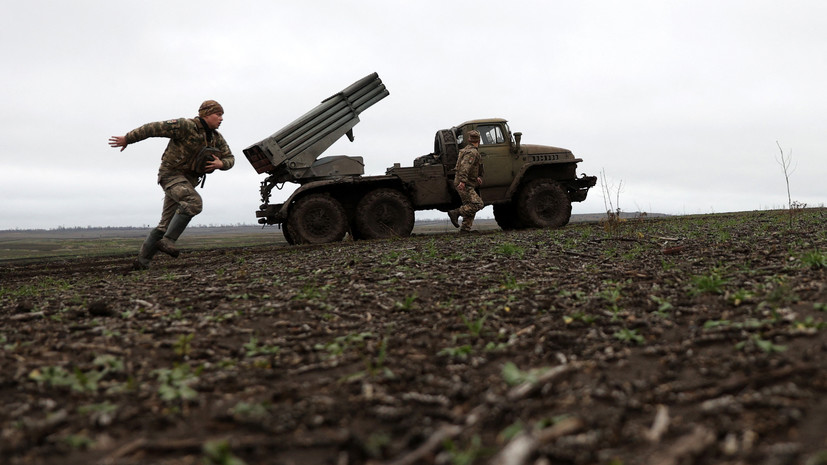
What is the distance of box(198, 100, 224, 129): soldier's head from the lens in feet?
28.0

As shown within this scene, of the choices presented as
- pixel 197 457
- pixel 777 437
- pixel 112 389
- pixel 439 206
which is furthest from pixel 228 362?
pixel 439 206

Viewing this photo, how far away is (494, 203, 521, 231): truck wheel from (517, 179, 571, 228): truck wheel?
0.52 metres

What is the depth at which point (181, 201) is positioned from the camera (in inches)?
335

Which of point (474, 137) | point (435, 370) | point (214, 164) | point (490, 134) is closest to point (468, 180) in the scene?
point (474, 137)

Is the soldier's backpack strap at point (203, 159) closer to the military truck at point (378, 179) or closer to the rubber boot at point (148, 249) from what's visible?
the rubber boot at point (148, 249)

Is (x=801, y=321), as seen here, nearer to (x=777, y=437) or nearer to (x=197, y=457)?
(x=777, y=437)

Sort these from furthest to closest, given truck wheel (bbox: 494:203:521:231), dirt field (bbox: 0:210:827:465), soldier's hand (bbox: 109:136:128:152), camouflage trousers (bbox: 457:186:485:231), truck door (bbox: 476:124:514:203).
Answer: truck wheel (bbox: 494:203:521:231) → truck door (bbox: 476:124:514:203) → camouflage trousers (bbox: 457:186:485:231) → soldier's hand (bbox: 109:136:128:152) → dirt field (bbox: 0:210:827:465)

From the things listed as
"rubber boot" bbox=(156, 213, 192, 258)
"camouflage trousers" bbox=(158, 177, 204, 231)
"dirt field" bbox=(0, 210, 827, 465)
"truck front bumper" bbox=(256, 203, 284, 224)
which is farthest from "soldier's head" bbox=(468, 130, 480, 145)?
"dirt field" bbox=(0, 210, 827, 465)

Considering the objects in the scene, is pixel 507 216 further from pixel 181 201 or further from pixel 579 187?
pixel 181 201

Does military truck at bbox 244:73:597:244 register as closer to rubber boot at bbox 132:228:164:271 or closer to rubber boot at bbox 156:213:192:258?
rubber boot at bbox 132:228:164:271

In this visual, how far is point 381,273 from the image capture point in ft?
22.5

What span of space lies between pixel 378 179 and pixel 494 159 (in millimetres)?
3540

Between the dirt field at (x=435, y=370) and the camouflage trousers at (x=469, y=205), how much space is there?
25.0 ft

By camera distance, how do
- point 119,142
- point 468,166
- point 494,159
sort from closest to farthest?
point 119,142 → point 468,166 → point 494,159
